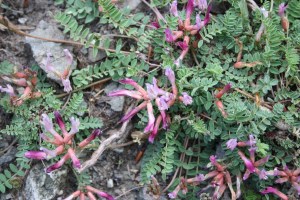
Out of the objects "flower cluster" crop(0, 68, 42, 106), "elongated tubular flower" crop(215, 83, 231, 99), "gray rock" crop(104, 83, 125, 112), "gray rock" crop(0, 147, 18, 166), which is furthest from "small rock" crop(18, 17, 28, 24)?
"elongated tubular flower" crop(215, 83, 231, 99)

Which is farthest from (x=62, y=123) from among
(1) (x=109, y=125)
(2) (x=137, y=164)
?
(2) (x=137, y=164)

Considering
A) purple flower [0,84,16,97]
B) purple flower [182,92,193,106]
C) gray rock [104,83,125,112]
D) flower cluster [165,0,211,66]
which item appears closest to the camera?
purple flower [182,92,193,106]

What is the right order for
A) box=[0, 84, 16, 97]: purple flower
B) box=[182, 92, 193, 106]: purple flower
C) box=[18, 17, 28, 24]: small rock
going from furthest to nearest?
box=[18, 17, 28, 24]: small rock → box=[0, 84, 16, 97]: purple flower → box=[182, 92, 193, 106]: purple flower

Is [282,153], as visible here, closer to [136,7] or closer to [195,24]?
[195,24]

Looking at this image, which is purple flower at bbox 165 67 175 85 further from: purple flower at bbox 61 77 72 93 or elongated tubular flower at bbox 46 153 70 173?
elongated tubular flower at bbox 46 153 70 173

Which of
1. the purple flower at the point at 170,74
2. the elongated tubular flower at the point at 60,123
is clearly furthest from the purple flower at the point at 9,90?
the purple flower at the point at 170,74

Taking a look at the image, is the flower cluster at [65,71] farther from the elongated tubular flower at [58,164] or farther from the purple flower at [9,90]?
the elongated tubular flower at [58,164]
